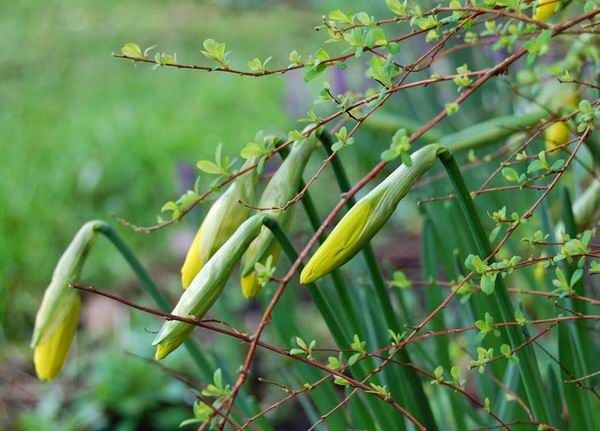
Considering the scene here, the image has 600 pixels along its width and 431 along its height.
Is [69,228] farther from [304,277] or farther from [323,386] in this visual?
[304,277]

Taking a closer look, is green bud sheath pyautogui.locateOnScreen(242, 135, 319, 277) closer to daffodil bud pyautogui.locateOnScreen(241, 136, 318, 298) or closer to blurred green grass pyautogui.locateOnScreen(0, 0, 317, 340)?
daffodil bud pyautogui.locateOnScreen(241, 136, 318, 298)

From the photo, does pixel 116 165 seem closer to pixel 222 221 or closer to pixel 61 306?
pixel 61 306

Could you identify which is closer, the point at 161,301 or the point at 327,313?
the point at 327,313

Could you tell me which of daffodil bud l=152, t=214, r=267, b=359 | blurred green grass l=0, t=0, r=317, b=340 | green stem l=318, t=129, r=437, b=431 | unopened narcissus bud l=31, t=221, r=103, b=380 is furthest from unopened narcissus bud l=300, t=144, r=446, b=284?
blurred green grass l=0, t=0, r=317, b=340

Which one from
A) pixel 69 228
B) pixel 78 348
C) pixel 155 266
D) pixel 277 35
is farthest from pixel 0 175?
pixel 277 35

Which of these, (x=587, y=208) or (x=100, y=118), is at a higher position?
(x=587, y=208)

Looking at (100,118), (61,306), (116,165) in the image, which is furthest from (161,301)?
(100,118)

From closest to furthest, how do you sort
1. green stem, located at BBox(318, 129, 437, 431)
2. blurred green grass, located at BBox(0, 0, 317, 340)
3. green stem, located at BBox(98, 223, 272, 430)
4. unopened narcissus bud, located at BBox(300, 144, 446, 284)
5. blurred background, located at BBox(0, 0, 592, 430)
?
unopened narcissus bud, located at BBox(300, 144, 446, 284) < green stem, located at BBox(318, 129, 437, 431) < green stem, located at BBox(98, 223, 272, 430) < blurred background, located at BBox(0, 0, 592, 430) < blurred green grass, located at BBox(0, 0, 317, 340)
